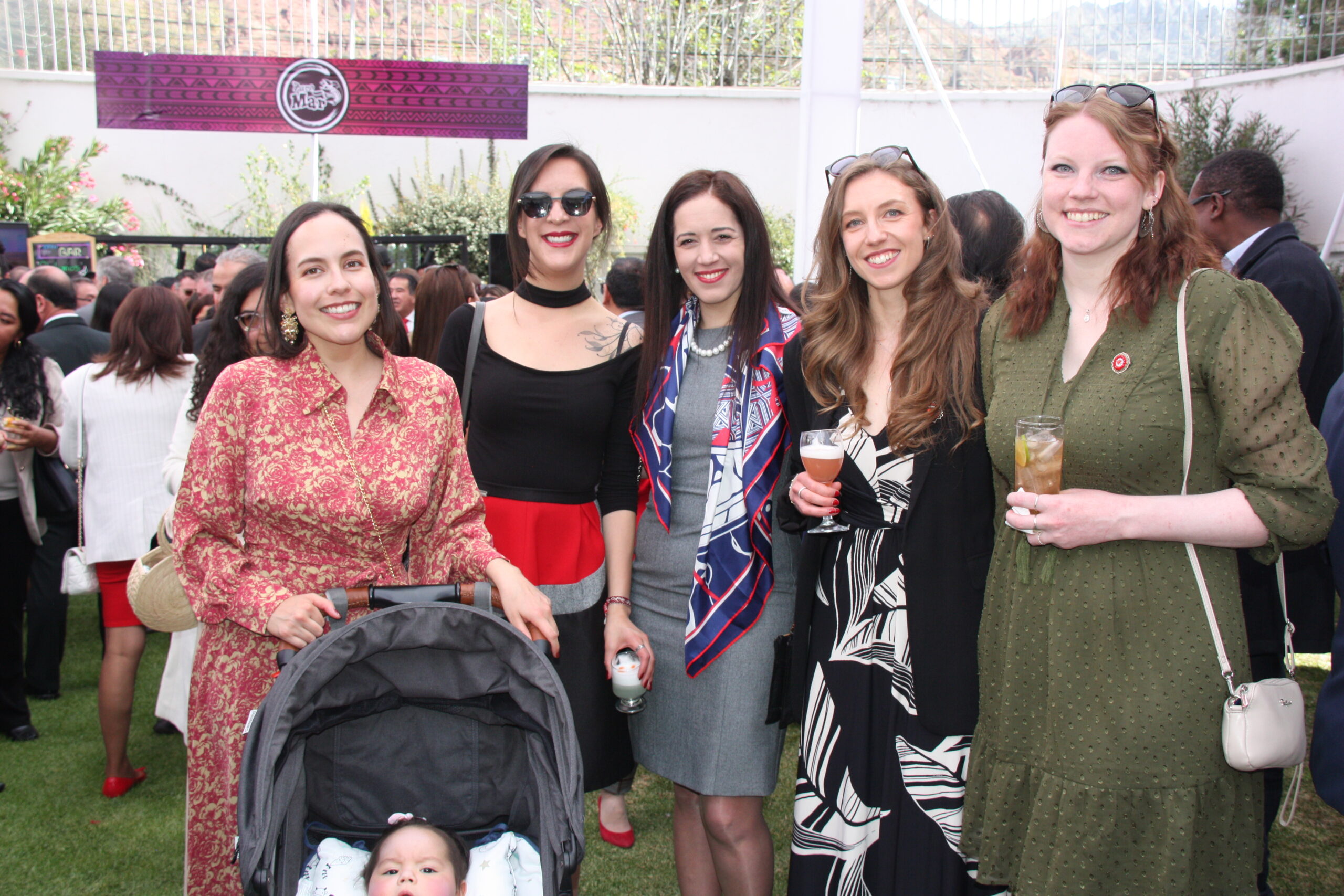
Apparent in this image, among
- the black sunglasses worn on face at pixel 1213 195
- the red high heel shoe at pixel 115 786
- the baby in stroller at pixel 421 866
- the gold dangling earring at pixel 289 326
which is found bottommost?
the red high heel shoe at pixel 115 786

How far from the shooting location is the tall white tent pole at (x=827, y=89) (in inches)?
245

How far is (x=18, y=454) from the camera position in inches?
187

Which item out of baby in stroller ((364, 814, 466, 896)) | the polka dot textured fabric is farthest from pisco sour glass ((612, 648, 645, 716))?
the polka dot textured fabric

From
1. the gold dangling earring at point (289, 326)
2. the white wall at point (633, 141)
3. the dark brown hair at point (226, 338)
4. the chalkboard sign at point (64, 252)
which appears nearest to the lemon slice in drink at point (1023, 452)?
the gold dangling earring at point (289, 326)

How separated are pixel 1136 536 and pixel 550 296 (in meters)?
1.79


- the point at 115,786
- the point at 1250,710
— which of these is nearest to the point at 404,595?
the point at 1250,710

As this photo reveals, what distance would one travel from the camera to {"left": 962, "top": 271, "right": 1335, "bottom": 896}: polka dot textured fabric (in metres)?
1.88

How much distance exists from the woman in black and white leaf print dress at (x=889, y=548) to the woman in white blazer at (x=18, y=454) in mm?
3897

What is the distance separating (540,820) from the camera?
212 centimetres

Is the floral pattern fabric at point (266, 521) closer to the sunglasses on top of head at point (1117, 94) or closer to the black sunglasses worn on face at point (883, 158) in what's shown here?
the black sunglasses worn on face at point (883, 158)

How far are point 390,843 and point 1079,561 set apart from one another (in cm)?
157

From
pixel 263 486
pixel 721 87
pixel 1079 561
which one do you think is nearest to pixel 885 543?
pixel 1079 561

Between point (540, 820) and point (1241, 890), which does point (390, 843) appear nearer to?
point (540, 820)

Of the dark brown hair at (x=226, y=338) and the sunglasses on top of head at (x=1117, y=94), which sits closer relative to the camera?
the sunglasses on top of head at (x=1117, y=94)
